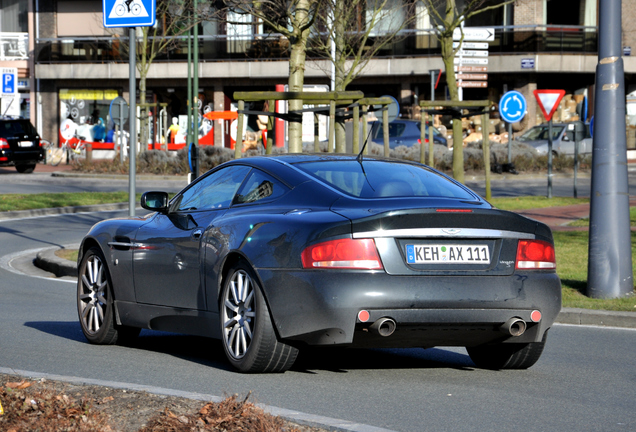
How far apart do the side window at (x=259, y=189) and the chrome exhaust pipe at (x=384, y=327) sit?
1.15 metres

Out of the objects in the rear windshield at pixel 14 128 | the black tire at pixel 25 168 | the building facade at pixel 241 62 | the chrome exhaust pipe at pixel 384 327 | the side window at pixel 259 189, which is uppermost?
the building facade at pixel 241 62

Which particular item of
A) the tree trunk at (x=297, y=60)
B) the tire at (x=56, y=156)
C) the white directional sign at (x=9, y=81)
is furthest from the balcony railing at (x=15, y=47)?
the tree trunk at (x=297, y=60)

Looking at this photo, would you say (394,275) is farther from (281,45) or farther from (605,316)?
(281,45)

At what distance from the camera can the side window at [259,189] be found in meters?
6.64

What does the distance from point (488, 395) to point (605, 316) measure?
12.5 feet

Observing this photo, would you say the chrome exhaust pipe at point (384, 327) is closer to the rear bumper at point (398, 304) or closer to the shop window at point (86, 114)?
the rear bumper at point (398, 304)

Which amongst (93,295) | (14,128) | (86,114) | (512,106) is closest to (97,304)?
(93,295)

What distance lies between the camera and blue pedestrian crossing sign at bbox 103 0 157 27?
43.4 ft

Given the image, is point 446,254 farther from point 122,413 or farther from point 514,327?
point 122,413

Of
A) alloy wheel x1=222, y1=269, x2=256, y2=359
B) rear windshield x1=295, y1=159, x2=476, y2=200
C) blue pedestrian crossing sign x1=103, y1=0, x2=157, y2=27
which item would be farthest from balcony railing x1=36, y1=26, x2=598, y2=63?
alloy wheel x1=222, y1=269, x2=256, y2=359

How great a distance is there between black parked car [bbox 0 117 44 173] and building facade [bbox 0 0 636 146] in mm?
6116

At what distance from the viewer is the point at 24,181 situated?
1350 inches

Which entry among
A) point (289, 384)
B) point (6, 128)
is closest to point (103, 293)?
point (289, 384)

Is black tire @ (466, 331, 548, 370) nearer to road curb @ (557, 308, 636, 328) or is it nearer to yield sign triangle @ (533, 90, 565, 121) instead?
road curb @ (557, 308, 636, 328)
